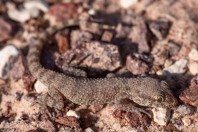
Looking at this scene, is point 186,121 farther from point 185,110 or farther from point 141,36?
point 141,36

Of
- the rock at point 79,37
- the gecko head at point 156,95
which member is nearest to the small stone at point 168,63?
the gecko head at point 156,95

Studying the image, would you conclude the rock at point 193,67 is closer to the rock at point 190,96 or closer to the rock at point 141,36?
the rock at point 190,96

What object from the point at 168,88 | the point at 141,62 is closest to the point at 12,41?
the point at 141,62

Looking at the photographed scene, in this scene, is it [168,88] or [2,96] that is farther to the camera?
[2,96]

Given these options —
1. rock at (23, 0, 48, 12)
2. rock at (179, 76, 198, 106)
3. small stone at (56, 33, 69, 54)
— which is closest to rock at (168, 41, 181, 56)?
rock at (179, 76, 198, 106)

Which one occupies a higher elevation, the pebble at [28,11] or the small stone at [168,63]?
the pebble at [28,11]

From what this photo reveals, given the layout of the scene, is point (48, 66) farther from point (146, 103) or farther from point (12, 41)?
point (146, 103)

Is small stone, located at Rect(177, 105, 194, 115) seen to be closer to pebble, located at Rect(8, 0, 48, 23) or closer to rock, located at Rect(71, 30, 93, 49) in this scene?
rock, located at Rect(71, 30, 93, 49)
